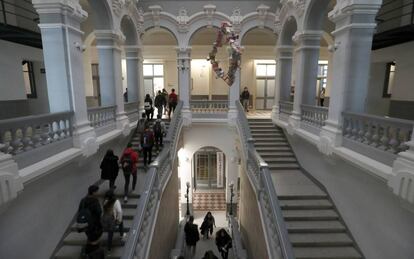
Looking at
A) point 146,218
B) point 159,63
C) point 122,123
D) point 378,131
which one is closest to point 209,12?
point 122,123

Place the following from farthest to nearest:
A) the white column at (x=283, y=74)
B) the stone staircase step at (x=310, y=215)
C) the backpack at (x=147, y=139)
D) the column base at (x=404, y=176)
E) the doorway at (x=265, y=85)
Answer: the doorway at (x=265, y=85) < the white column at (x=283, y=74) < the backpack at (x=147, y=139) < the stone staircase step at (x=310, y=215) < the column base at (x=404, y=176)

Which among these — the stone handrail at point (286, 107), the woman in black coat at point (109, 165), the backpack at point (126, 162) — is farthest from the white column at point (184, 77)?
the woman in black coat at point (109, 165)

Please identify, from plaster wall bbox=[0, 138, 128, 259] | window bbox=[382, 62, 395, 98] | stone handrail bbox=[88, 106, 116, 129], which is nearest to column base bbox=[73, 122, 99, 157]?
plaster wall bbox=[0, 138, 128, 259]

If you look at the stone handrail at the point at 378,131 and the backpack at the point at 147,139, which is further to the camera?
the backpack at the point at 147,139

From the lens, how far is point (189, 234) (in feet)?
29.7

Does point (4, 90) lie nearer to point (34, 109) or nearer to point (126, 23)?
point (34, 109)

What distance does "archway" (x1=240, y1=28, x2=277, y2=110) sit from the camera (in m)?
17.2

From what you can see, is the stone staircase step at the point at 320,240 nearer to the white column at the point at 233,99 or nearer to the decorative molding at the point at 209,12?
the white column at the point at 233,99

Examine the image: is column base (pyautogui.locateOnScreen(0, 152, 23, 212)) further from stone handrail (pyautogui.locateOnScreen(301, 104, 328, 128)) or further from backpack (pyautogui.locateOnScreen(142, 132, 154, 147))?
stone handrail (pyautogui.locateOnScreen(301, 104, 328, 128))

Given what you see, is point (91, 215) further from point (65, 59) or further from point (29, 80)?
point (29, 80)

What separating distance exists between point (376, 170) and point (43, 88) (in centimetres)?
1267

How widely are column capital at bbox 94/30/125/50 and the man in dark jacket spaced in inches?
217

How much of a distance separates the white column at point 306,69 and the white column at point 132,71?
24.1 ft

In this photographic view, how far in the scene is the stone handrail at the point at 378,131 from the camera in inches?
167
